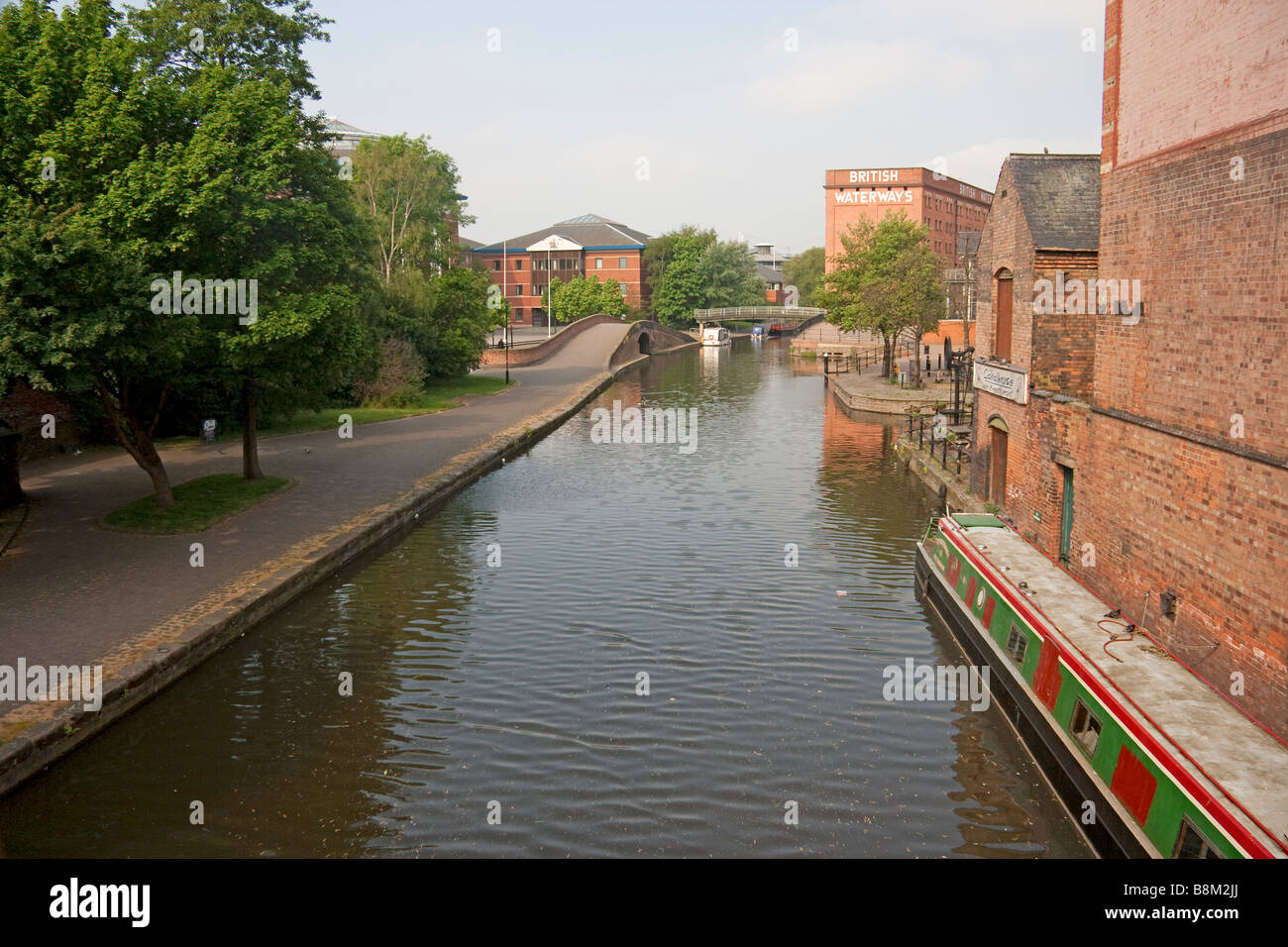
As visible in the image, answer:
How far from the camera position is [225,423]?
31.3 metres

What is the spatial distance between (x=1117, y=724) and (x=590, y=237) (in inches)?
4247

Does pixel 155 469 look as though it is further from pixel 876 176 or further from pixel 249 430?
pixel 876 176

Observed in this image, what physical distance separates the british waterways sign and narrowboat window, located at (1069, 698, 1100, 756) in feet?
29.0

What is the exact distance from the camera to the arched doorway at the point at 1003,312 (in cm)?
1998

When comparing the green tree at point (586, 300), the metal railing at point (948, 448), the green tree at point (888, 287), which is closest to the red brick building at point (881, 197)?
the green tree at point (586, 300)

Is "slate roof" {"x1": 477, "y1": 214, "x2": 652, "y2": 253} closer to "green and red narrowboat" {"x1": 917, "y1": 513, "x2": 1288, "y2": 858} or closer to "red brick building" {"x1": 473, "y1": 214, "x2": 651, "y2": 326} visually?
"red brick building" {"x1": 473, "y1": 214, "x2": 651, "y2": 326}

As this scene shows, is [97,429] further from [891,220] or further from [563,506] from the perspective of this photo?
[891,220]

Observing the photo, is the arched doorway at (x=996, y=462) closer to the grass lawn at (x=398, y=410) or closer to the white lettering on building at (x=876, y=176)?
the grass lawn at (x=398, y=410)

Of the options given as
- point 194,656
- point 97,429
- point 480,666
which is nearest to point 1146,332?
point 480,666

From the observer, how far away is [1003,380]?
19.3 m

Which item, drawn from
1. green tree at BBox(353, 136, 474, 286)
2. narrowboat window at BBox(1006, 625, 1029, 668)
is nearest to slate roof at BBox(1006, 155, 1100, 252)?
narrowboat window at BBox(1006, 625, 1029, 668)

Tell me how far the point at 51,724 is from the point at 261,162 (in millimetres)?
12314

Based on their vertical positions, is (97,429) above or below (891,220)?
below

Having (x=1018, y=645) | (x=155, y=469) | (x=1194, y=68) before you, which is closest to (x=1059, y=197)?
(x=1194, y=68)
